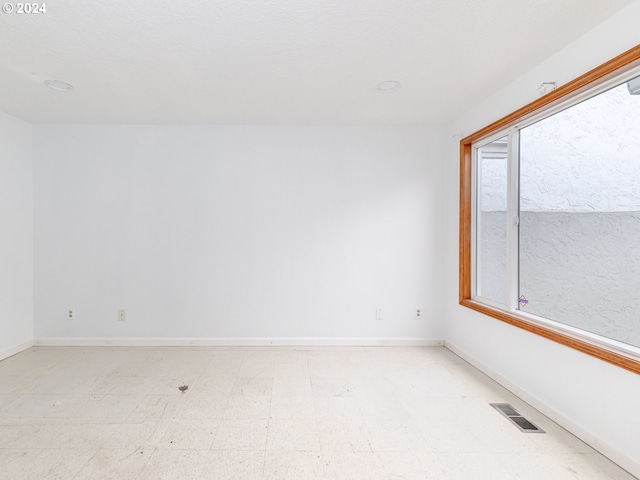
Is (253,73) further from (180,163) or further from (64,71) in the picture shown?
(180,163)

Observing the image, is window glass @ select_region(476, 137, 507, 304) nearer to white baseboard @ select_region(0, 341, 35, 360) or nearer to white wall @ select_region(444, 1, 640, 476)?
white wall @ select_region(444, 1, 640, 476)

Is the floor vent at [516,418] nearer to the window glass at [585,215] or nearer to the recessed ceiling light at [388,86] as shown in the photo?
the window glass at [585,215]

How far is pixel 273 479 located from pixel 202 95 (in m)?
2.79

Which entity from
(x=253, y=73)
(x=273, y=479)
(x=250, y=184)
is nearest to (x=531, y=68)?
(x=253, y=73)

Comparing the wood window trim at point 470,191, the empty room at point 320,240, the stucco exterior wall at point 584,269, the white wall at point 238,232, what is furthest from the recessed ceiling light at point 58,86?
the stucco exterior wall at point 584,269

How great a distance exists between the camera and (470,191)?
3.06 m

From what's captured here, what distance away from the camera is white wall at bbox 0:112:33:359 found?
9.80ft

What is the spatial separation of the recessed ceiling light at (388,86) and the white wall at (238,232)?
876mm

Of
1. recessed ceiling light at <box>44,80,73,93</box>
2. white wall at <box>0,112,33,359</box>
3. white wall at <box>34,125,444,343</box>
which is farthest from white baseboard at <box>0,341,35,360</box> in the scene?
recessed ceiling light at <box>44,80,73,93</box>

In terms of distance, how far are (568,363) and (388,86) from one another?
91.9 inches

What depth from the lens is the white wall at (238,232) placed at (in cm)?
330

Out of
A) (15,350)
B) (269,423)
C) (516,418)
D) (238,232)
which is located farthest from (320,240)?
(15,350)

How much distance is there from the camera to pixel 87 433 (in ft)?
6.11

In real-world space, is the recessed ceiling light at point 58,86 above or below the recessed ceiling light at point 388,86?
below
